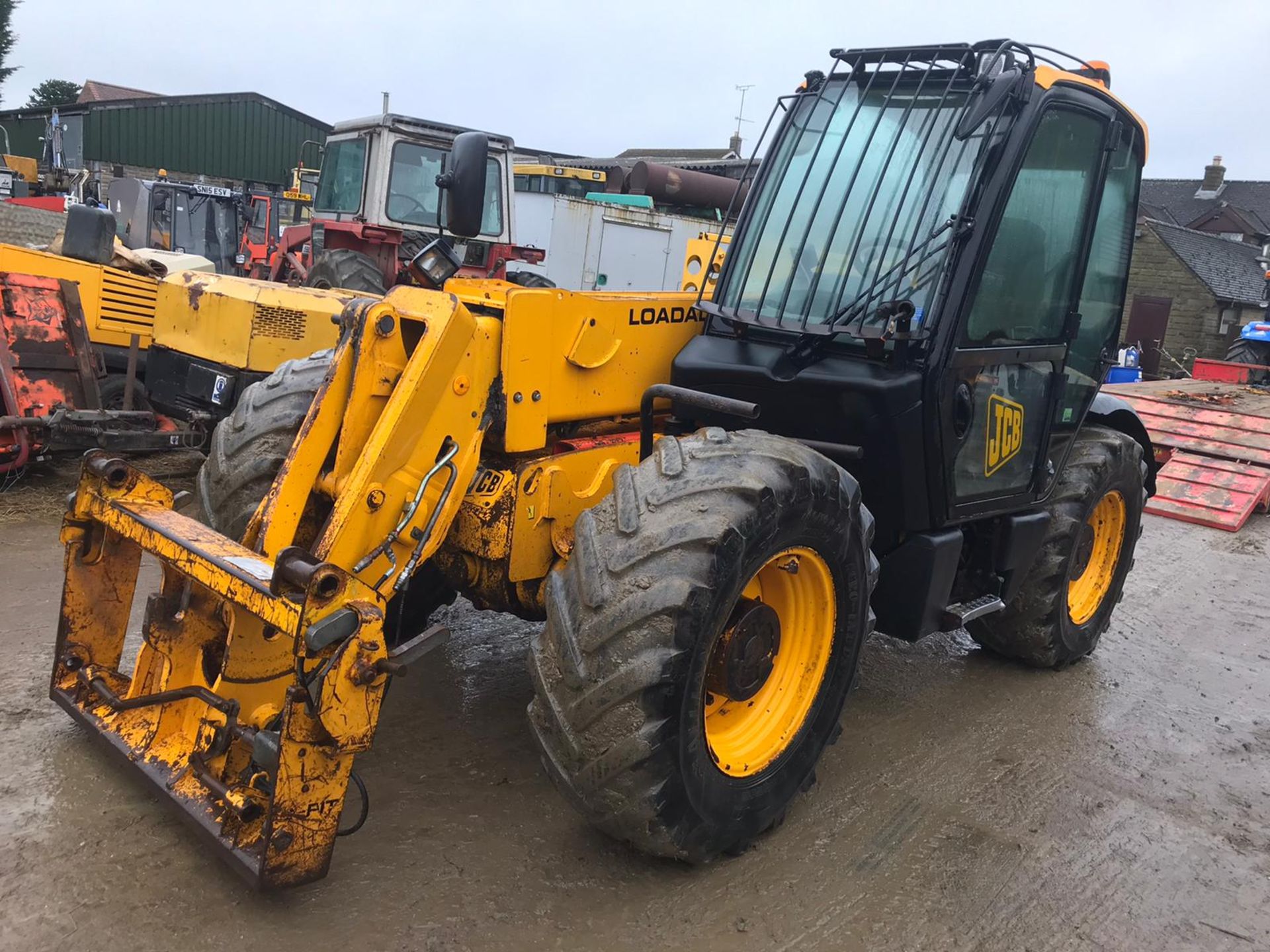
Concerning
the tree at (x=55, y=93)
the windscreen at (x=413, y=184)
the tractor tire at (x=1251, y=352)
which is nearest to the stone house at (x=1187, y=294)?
the tractor tire at (x=1251, y=352)

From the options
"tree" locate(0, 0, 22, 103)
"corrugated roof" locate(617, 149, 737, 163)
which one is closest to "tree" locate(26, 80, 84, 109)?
"tree" locate(0, 0, 22, 103)

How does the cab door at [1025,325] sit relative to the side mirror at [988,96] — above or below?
below

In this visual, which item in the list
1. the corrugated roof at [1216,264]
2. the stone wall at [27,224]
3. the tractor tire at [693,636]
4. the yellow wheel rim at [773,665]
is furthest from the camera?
the corrugated roof at [1216,264]

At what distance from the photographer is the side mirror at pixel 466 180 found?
309cm

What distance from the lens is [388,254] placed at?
8.52 m

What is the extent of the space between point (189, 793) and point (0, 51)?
2196 inches

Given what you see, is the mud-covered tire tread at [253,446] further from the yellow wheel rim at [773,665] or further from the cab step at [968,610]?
the cab step at [968,610]

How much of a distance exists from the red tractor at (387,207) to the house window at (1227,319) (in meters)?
23.3

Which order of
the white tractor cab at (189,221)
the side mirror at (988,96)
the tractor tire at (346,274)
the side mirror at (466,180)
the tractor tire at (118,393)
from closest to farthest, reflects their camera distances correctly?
the side mirror at (466,180), the side mirror at (988,96), the tractor tire at (118,393), the tractor tire at (346,274), the white tractor cab at (189,221)

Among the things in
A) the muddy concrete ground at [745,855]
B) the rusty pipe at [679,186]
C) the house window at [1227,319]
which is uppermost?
the house window at [1227,319]

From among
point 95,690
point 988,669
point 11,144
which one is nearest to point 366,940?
point 95,690

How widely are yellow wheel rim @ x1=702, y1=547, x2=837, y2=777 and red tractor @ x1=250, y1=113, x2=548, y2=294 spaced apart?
511 cm

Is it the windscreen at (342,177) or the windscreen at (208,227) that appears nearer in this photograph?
the windscreen at (342,177)

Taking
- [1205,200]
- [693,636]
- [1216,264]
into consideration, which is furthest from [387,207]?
[1205,200]
